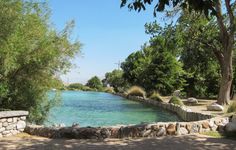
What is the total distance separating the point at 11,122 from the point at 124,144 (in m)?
3.34

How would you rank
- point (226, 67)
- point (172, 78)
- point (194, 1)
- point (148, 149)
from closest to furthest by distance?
point (194, 1) → point (148, 149) → point (226, 67) → point (172, 78)

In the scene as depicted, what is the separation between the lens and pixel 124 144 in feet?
29.4

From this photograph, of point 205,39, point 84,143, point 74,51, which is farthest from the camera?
point 205,39

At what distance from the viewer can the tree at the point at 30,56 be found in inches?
415

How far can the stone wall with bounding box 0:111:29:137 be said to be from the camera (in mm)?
9766

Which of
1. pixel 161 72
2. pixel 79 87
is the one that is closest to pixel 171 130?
pixel 161 72

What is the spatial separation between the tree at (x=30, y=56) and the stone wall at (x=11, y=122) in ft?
3.21

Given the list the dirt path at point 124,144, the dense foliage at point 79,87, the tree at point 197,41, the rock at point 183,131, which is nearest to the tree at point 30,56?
the dirt path at point 124,144

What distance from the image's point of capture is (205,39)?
997 inches

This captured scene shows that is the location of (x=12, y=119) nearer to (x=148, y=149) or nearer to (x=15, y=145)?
(x=15, y=145)

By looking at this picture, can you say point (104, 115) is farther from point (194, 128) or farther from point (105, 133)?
point (105, 133)

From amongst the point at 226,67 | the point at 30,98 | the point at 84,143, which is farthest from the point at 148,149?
the point at 226,67

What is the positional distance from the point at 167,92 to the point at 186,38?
683 inches

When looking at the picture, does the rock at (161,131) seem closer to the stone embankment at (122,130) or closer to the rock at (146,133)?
the stone embankment at (122,130)
